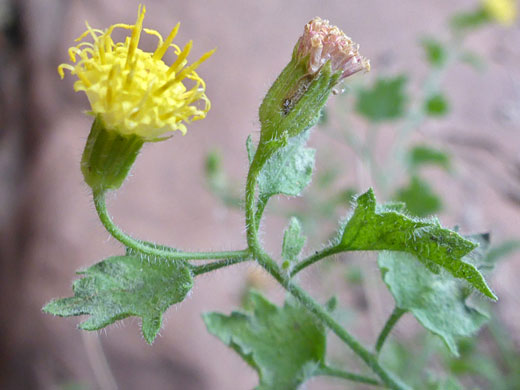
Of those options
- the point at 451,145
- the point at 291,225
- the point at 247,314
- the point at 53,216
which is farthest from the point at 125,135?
the point at 451,145

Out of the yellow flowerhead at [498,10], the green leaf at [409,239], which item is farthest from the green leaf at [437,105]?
the green leaf at [409,239]

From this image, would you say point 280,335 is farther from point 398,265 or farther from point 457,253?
point 457,253

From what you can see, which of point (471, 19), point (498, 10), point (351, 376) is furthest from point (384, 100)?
point (351, 376)

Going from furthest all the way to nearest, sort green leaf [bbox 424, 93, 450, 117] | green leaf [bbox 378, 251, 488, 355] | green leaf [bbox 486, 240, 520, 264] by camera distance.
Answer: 1. green leaf [bbox 424, 93, 450, 117]
2. green leaf [bbox 486, 240, 520, 264]
3. green leaf [bbox 378, 251, 488, 355]

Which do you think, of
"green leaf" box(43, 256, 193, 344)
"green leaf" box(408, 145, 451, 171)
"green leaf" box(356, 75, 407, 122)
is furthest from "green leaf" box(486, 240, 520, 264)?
"green leaf" box(43, 256, 193, 344)

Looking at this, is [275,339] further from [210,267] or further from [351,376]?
[210,267]

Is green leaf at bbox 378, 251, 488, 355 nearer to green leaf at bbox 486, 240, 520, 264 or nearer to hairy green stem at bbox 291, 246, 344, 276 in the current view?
hairy green stem at bbox 291, 246, 344, 276
